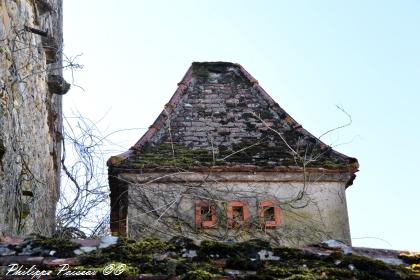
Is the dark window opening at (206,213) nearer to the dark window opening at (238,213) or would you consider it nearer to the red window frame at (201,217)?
the red window frame at (201,217)

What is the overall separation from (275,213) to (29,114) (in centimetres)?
437

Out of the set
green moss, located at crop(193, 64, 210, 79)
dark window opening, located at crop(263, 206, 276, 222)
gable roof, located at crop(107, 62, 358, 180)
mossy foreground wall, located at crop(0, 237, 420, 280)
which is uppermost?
green moss, located at crop(193, 64, 210, 79)

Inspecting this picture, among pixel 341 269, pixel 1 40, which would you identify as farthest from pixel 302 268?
pixel 1 40

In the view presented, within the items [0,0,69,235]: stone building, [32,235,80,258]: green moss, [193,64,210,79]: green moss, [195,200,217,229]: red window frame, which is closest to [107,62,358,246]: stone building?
[195,200,217,229]: red window frame

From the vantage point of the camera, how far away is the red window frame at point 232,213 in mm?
9516

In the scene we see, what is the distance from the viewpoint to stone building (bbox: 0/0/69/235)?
18.5 feet

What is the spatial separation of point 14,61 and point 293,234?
5108 mm

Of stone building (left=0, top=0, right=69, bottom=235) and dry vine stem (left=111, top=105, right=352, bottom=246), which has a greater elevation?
stone building (left=0, top=0, right=69, bottom=235)

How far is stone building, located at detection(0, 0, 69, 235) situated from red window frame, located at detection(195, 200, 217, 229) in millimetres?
2016

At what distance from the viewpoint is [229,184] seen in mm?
9789

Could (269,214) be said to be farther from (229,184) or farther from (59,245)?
(59,245)

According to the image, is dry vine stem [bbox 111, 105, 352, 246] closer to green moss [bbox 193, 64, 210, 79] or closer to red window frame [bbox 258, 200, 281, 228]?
red window frame [bbox 258, 200, 281, 228]

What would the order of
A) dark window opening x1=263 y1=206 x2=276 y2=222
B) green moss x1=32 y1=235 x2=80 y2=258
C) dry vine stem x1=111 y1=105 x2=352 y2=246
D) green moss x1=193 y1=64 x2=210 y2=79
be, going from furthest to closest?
green moss x1=193 y1=64 x2=210 y2=79 → dark window opening x1=263 y1=206 x2=276 y2=222 → dry vine stem x1=111 y1=105 x2=352 y2=246 → green moss x1=32 y1=235 x2=80 y2=258

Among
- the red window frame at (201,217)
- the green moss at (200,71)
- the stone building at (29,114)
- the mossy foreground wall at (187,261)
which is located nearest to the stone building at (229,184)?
the red window frame at (201,217)
